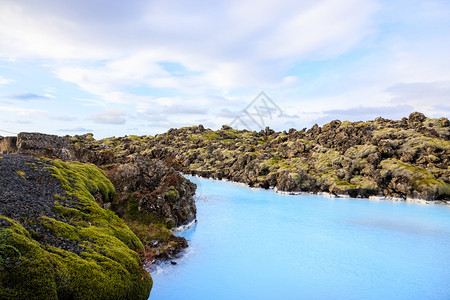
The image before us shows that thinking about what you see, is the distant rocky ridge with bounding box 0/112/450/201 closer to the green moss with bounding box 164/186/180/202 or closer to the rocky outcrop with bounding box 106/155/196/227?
the rocky outcrop with bounding box 106/155/196/227

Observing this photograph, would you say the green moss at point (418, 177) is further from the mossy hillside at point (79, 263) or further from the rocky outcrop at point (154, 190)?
the mossy hillside at point (79, 263)

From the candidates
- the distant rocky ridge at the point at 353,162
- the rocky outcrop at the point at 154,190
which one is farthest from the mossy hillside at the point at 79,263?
the distant rocky ridge at the point at 353,162

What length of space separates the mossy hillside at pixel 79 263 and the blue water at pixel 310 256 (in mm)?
5721

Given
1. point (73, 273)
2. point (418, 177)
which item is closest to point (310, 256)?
point (73, 273)

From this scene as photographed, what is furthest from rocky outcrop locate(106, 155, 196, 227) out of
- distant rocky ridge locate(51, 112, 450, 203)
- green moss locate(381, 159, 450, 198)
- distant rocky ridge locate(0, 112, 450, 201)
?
green moss locate(381, 159, 450, 198)

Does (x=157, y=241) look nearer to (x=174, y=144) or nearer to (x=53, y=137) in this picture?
(x=53, y=137)

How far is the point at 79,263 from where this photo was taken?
13.8 m

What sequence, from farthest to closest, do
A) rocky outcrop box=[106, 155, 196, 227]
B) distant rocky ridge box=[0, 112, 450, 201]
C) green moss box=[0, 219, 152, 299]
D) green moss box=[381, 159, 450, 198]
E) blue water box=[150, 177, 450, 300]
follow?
distant rocky ridge box=[0, 112, 450, 201]
green moss box=[381, 159, 450, 198]
rocky outcrop box=[106, 155, 196, 227]
blue water box=[150, 177, 450, 300]
green moss box=[0, 219, 152, 299]

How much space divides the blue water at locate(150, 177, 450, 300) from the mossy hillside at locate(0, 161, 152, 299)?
572 cm

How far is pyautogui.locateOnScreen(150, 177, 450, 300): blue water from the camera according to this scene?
951 inches

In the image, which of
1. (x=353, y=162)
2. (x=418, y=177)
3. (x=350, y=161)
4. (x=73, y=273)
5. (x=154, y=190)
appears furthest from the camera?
(x=350, y=161)

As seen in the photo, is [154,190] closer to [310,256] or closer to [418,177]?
[310,256]

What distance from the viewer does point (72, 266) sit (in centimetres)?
1334

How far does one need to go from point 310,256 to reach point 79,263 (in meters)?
26.5
